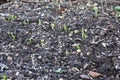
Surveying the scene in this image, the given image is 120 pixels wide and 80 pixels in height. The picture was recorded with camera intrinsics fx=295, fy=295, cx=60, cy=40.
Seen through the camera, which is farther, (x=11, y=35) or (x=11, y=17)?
(x=11, y=17)

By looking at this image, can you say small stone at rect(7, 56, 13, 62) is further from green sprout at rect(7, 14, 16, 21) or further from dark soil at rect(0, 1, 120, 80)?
green sprout at rect(7, 14, 16, 21)

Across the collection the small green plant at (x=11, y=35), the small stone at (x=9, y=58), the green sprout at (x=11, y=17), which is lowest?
the small stone at (x=9, y=58)

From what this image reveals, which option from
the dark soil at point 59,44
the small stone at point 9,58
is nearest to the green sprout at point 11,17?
the dark soil at point 59,44

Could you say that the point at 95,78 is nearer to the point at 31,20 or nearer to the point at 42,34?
the point at 42,34

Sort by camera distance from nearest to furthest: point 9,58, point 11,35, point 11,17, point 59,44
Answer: point 9,58, point 59,44, point 11,35, point 11,17

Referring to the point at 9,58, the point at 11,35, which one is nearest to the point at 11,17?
the point at 11,35

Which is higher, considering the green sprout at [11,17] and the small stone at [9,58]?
the green sprout at [11,17]

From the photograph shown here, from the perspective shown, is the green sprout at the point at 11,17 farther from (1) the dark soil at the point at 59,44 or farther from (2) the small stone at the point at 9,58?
(2) the small stone at the point at 9,58

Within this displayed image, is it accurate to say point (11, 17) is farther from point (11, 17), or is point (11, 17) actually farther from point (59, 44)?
point (59, 44)

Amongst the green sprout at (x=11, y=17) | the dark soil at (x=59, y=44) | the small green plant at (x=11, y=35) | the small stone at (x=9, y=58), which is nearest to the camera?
the dark soil at (x=59, y=44)
